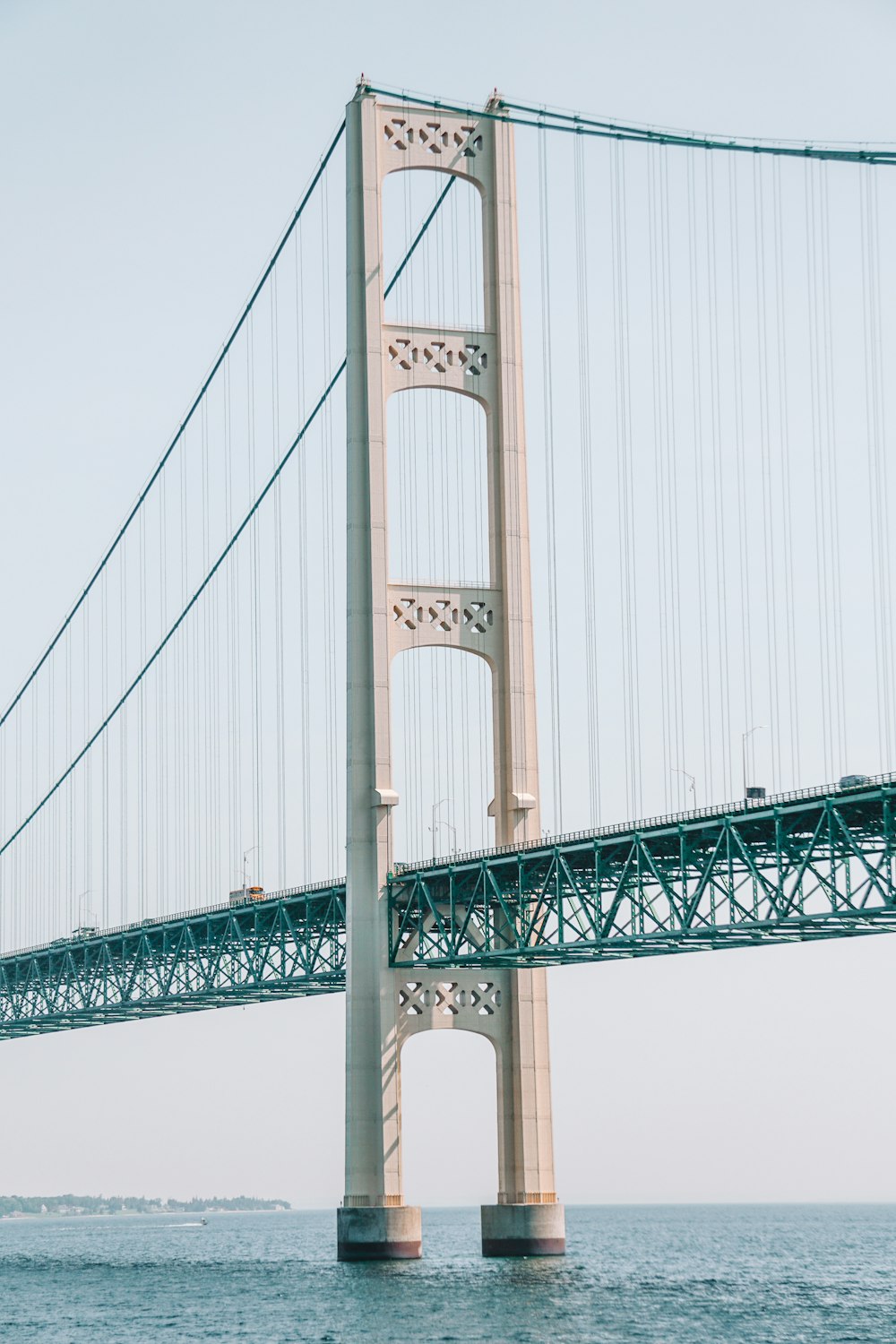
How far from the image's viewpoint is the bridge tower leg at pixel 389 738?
69.8m

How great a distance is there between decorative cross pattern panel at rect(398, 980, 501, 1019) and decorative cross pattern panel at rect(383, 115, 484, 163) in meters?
26.6

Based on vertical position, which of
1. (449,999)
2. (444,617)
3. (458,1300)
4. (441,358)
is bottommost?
(458,1300)

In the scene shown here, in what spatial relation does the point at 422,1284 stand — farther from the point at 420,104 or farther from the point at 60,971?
the point at 60,971

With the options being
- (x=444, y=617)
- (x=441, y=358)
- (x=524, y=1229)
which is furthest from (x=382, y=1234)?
(x=441, y=358)

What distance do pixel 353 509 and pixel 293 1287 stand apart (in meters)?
23.4

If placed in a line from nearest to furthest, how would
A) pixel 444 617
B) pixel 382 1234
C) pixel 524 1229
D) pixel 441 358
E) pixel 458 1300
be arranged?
pixel 458 1300 < pixel 382 1234 < pixel 524 1229 < pixel 444 617 < pixel 441 358

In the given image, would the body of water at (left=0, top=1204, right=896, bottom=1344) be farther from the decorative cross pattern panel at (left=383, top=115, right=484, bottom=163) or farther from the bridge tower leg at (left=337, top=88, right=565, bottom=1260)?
the decorative cross pattern panel at (left=383, top=115, right=484, bottom=163)

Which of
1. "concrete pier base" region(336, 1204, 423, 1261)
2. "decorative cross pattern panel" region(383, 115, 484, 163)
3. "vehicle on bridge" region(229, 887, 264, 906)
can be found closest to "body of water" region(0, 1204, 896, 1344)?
"concrete pier base" region(336, 1204, 423, 1261)

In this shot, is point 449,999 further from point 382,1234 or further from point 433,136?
point 433,136

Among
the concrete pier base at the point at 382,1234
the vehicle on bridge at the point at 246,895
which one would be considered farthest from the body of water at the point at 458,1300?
the vehicle on bridge at the point at 246,895

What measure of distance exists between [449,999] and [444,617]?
11570mm

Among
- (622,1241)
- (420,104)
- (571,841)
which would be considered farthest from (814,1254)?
(420,104)

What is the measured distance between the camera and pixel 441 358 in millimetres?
75625

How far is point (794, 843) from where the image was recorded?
58031mm
